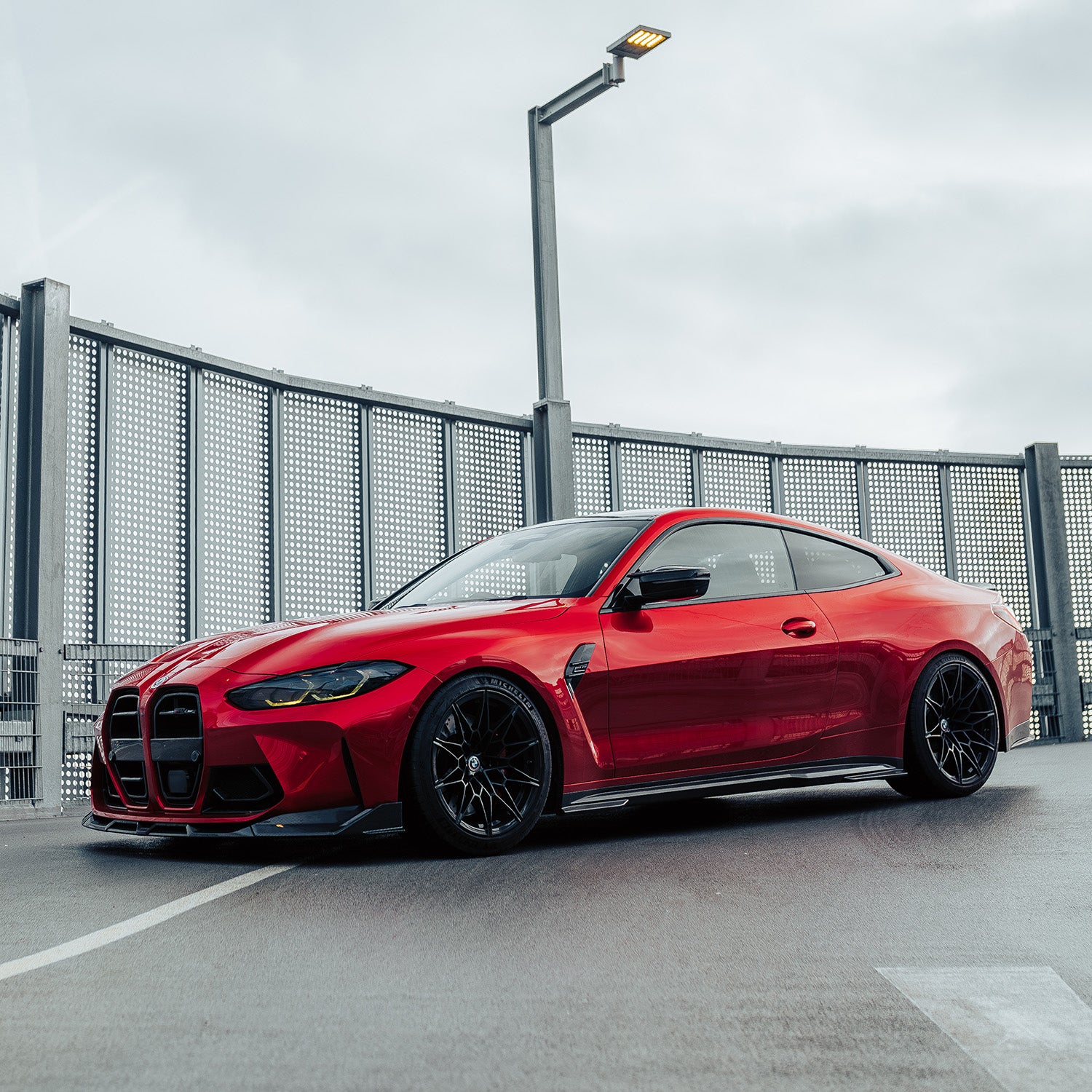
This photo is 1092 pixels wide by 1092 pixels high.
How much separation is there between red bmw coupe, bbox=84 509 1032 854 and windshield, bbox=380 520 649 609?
0.7 inches

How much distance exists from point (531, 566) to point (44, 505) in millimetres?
4278

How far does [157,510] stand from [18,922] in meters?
6.26

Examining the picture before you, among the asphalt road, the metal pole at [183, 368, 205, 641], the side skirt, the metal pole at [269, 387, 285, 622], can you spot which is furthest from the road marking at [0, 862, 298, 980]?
the metal pole at [269, 387, 285, 622]

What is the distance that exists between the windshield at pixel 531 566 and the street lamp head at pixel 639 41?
5.15 m

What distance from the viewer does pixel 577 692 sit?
5598 mm

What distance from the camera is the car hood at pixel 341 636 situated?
521cm

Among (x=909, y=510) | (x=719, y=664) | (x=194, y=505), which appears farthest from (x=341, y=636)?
(x=909, y=510)

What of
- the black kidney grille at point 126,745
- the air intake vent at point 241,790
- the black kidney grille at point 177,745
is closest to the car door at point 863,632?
the air intake vent at point 241,790

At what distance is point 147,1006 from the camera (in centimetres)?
310

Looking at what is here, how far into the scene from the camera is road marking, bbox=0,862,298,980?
11.6 ft

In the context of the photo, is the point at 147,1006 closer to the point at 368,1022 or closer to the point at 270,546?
the point at 368,1022

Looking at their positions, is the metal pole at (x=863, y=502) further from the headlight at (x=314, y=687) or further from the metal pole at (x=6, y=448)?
the headlight at (x=314, y=687)

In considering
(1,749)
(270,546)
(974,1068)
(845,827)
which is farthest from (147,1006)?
(270,546)

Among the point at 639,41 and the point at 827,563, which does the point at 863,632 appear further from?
the point at 639,41
